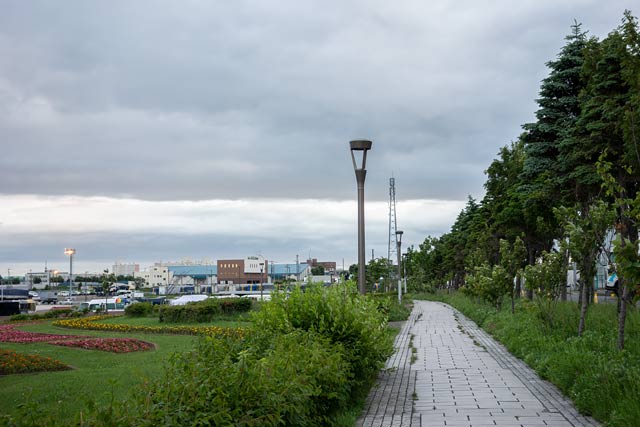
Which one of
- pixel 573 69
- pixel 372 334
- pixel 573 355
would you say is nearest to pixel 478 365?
pixel 573 355

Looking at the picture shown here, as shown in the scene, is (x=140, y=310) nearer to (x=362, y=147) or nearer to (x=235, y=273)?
(x=362, y=147)

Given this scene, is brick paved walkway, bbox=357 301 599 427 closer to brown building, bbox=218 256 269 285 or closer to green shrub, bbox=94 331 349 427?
green shrub, bbox=94 331 349 427

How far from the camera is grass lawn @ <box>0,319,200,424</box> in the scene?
10.5 metres

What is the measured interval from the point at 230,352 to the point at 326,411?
1432 mm

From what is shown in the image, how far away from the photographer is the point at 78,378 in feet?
45.3

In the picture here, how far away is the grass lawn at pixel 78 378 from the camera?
34.4 ft

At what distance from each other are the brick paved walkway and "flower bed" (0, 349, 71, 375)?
7.89m

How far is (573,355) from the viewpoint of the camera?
35.7ft

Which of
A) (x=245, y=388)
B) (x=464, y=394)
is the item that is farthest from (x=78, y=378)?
(x=245, y=388)

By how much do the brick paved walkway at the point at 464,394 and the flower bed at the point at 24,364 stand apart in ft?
25.9

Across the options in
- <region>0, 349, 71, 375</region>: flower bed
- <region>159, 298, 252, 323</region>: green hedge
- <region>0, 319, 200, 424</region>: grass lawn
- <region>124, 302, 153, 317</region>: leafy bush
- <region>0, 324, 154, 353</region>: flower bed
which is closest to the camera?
<region>0, 319, 200, 424</region>: grass lawn

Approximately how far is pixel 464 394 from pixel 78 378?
8.06 m

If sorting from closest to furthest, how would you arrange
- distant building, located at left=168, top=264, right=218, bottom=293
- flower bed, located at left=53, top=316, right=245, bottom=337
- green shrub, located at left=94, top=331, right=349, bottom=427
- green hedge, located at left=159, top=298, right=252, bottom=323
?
green shrub, located at left=94, top=331, right=349, bottom=427
flower bed, located at left=53, top=316, right=245, bottom=337
green hedge, located at left=159, top=298, right=252, bottom=323
distant building, located at left=168, top=264, right=218, bottom=293

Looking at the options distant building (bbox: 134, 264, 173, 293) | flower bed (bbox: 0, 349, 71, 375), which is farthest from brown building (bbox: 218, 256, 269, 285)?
flower bed (bbox: 0, 349, 71, 375)
